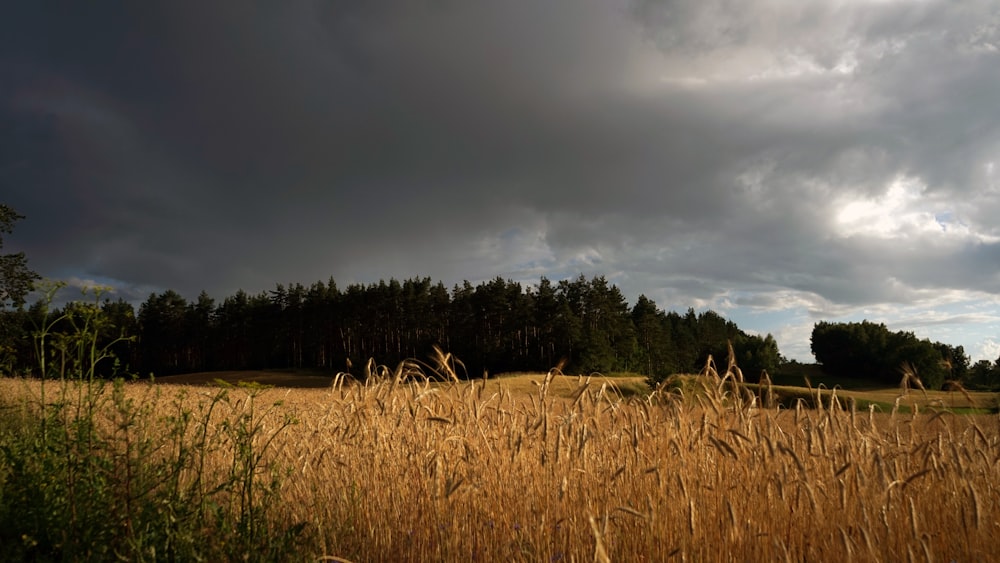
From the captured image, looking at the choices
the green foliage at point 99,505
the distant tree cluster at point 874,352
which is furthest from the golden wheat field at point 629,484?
the distant tree cluster at point 874,352

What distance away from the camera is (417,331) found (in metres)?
63.2

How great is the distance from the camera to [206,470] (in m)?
6.37

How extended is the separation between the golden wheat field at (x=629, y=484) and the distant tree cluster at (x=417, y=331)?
4752cm

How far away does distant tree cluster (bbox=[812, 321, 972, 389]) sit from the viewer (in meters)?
55.6

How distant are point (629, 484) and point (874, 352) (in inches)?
2922

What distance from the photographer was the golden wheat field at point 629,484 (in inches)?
131

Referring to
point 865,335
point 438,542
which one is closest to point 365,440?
point 438,542

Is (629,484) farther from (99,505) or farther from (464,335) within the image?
(464,335)

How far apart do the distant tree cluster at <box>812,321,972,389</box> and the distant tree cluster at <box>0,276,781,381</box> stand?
422 inches

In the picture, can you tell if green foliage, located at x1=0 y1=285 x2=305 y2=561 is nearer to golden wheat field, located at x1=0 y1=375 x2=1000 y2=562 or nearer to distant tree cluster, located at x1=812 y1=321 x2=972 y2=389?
golden wheat field, located at x1=0 y1=375 x2=1000 y2=562

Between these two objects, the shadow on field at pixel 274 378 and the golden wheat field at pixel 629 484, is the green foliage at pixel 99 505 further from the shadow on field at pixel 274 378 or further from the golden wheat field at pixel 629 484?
the shadow on field at pixel 274 378

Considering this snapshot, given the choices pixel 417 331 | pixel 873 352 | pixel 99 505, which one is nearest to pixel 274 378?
pixel 417 331

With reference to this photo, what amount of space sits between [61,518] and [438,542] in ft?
7.82

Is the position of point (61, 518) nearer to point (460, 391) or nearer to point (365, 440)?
point (365, 440)
